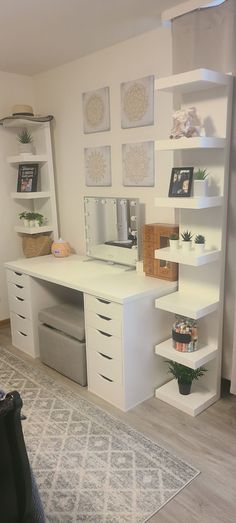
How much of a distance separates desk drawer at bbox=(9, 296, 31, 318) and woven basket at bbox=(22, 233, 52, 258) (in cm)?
52

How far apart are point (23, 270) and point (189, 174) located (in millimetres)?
1529

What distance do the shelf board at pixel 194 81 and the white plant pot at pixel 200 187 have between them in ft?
1.59

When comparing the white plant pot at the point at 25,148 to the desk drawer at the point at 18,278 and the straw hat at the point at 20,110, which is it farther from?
the desk drawer at the point at 18,278

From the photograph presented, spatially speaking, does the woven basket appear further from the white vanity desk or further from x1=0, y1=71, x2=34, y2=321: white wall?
the white vanity desk

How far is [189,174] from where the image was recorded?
2141 millimetres

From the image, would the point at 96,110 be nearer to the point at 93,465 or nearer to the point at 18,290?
the point at 18,290

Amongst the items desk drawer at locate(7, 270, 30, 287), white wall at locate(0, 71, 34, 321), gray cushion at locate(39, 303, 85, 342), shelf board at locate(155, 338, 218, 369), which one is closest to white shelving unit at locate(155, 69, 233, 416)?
shelf board at locate(155, 338, 218, 369)

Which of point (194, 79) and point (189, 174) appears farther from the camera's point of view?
point (189, 174)

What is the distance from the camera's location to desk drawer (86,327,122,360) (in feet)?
7.65

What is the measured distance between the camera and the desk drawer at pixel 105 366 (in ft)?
7.75

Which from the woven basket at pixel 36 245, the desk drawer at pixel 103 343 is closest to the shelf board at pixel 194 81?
the desk drawer at pixel 103 343

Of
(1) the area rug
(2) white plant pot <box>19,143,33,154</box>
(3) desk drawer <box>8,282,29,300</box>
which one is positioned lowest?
(1) the area rug

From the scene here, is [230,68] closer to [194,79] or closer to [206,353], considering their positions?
[194,79]

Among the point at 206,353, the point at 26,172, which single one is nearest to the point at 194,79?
the point at 206,353
